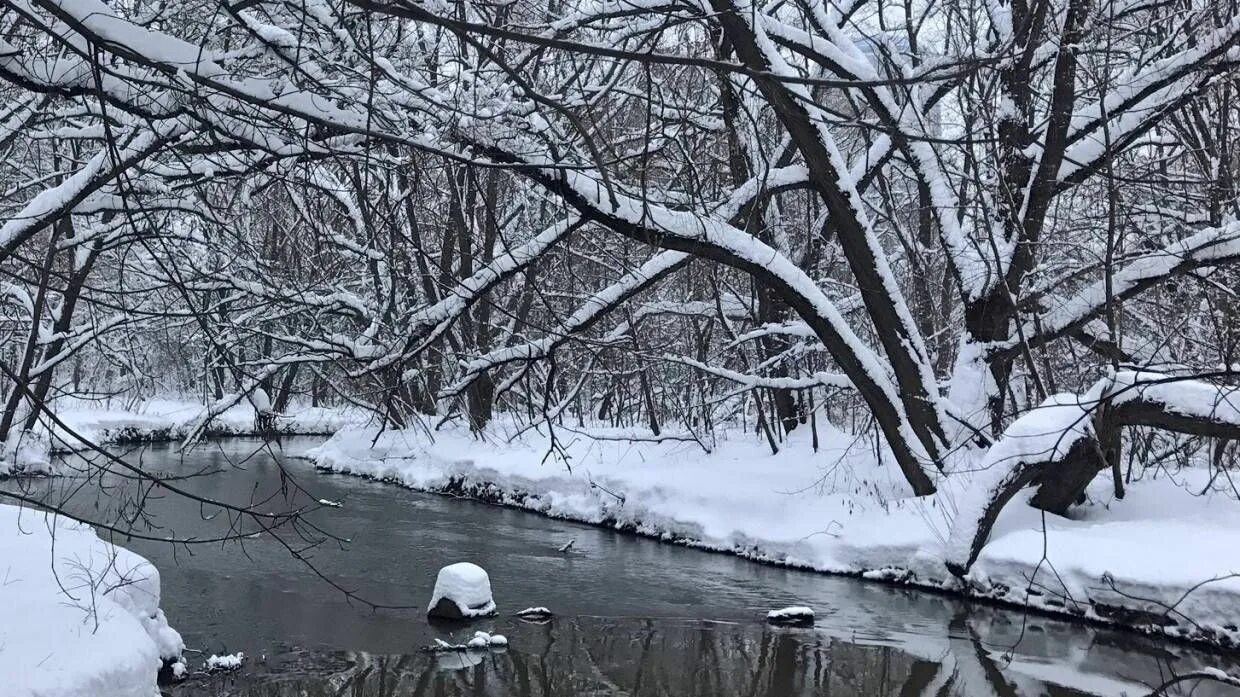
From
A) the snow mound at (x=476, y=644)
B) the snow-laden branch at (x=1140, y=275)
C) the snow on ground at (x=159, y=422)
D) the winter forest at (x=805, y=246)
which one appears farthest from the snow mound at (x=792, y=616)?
the snow on ground at (x=159, y=422)

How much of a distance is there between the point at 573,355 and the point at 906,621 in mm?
13686

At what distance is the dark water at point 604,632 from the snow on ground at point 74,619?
18.5 inches

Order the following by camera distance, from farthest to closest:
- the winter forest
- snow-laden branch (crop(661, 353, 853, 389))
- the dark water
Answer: snow-laden branch (crop(661, 353, 853, 389)), the dark water, the winter forest

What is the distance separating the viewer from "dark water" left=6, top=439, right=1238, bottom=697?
7.85 meters

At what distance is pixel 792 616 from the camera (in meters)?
9.58

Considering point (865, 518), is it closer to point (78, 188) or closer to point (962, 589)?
point (962, 589)

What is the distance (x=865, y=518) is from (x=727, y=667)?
4.69 metres

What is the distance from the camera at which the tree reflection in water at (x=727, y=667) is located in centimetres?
770

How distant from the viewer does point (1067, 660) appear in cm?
848

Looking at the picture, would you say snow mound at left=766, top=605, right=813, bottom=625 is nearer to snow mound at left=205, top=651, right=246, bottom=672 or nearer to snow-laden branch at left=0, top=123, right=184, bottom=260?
snow mound at left=205, top=651, right=246, bottom=672

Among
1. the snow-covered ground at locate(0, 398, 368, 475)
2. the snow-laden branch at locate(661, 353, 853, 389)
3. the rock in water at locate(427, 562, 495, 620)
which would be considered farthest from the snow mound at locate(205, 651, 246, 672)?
the snow-covered ground at locate(0, 398, 368, 475)

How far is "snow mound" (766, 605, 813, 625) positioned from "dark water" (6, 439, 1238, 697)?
0.15m

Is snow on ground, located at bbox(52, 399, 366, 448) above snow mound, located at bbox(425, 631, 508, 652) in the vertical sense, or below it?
above

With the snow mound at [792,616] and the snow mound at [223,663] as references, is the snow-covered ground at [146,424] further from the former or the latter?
the snow mound at [792,616]
